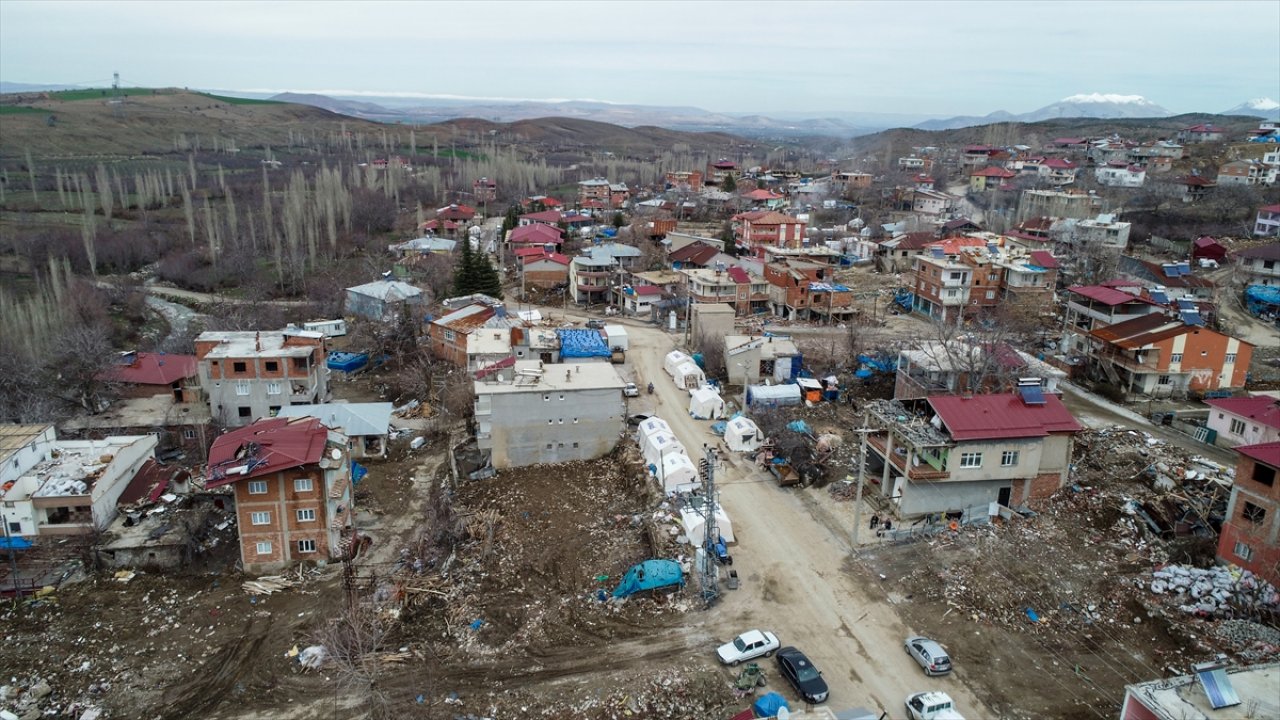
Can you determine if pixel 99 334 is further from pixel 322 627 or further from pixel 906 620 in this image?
pixel 906 620

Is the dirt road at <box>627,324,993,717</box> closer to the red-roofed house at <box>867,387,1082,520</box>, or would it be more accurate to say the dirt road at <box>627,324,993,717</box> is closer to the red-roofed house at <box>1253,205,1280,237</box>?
the red-roofed house at <box>867,387,1082,520</box>

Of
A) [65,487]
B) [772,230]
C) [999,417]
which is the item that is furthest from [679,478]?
[772,230]

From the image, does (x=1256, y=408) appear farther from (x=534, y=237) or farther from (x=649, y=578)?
(x=534, y=237)

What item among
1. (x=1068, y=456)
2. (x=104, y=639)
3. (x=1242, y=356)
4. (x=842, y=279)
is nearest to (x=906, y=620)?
(x=1068, y=456)

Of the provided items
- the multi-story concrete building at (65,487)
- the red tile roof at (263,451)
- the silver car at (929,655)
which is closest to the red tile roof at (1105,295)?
the silver car at (929,655)

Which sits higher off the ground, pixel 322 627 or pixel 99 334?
pixel 99 334

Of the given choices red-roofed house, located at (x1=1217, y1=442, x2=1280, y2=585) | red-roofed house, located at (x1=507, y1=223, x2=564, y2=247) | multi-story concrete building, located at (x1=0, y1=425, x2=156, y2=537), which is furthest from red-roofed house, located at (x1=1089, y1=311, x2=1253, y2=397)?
red-roofed house, located at (x1=507, y1=223, x2=564, y2=247)
